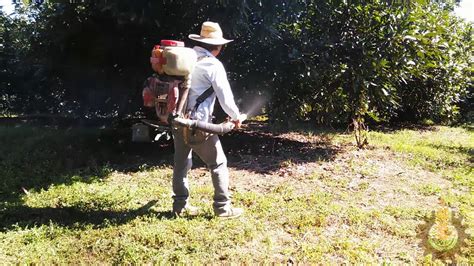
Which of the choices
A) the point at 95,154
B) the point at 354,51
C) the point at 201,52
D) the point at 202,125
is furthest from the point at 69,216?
the point at 354,51

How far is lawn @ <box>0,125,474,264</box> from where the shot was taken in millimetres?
3730

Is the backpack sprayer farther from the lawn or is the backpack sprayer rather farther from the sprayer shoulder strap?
the lawn

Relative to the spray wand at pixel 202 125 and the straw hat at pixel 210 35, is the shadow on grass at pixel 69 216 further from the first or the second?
the straw hat at pixel 210 35

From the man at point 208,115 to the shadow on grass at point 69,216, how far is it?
0.22 m

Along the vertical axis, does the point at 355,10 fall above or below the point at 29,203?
above

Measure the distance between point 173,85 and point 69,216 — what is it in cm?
192

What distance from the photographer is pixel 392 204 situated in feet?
16.6

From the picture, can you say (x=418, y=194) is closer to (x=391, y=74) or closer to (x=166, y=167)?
(x=391, y=74)

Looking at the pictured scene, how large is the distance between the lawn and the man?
21cm

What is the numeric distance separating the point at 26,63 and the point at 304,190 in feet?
20.4

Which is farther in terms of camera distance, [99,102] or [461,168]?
[99,102]

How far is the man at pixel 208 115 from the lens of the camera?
13.0 ft

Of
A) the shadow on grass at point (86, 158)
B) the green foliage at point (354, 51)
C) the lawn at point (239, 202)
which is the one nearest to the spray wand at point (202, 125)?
the lawn at point (239, 202)

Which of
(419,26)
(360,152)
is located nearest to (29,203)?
(360,152)
